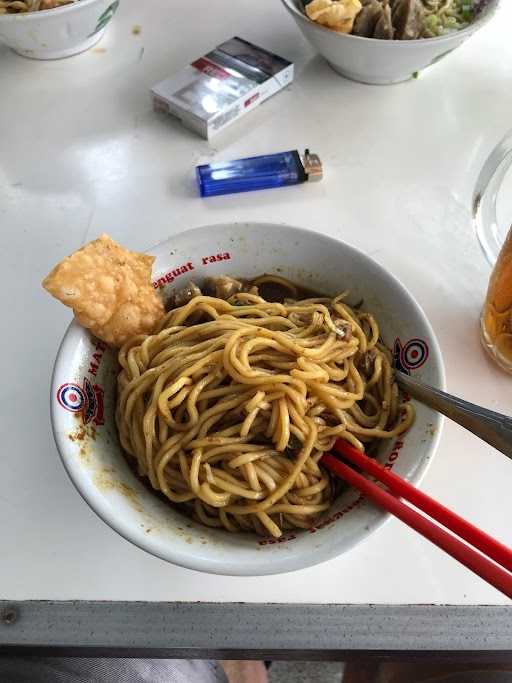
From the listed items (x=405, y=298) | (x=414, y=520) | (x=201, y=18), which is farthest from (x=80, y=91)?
(x=414, y=520)

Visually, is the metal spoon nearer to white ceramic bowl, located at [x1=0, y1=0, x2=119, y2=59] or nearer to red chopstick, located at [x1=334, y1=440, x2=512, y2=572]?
red chopstick, located at [x1=334, y1=440, x2=512, y2=572]

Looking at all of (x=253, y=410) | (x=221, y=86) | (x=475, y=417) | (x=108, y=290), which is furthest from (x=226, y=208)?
(x=475, y=417)

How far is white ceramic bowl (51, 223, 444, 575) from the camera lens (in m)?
0.67

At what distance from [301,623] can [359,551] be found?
0.12m

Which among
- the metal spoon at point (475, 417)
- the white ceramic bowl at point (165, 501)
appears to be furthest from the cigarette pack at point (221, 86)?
the metal spoon at point (475, 417)

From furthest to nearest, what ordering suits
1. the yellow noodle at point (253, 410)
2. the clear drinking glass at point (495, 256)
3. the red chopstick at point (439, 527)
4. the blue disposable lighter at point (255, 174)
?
the blue disposable lighter at point (255, 174) → the clear drinking glass at point (495, 256) → the yellow noodle at point (253, 410) → the red chopstick at point (439, 527)

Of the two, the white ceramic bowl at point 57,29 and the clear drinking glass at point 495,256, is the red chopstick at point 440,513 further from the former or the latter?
the white ceramic bowl at point 57,29

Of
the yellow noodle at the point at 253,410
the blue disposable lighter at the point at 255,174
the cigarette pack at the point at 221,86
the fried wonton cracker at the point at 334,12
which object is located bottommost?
the yellow noodle at the point at 253,410

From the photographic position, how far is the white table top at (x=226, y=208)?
2.64 ft

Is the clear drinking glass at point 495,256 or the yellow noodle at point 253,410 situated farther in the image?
the clear drinking glass at point 495,256

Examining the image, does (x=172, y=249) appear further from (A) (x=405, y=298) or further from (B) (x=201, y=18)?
(B) (x=201, y=18)

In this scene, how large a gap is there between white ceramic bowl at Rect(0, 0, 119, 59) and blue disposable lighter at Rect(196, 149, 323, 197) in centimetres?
47

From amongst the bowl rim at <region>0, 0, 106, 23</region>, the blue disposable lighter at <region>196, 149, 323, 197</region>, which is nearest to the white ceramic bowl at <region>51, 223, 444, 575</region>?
the blue disposable lighter at <region>196, 149, 323, 197</region>

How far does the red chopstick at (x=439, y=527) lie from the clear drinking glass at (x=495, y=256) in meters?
0.35
